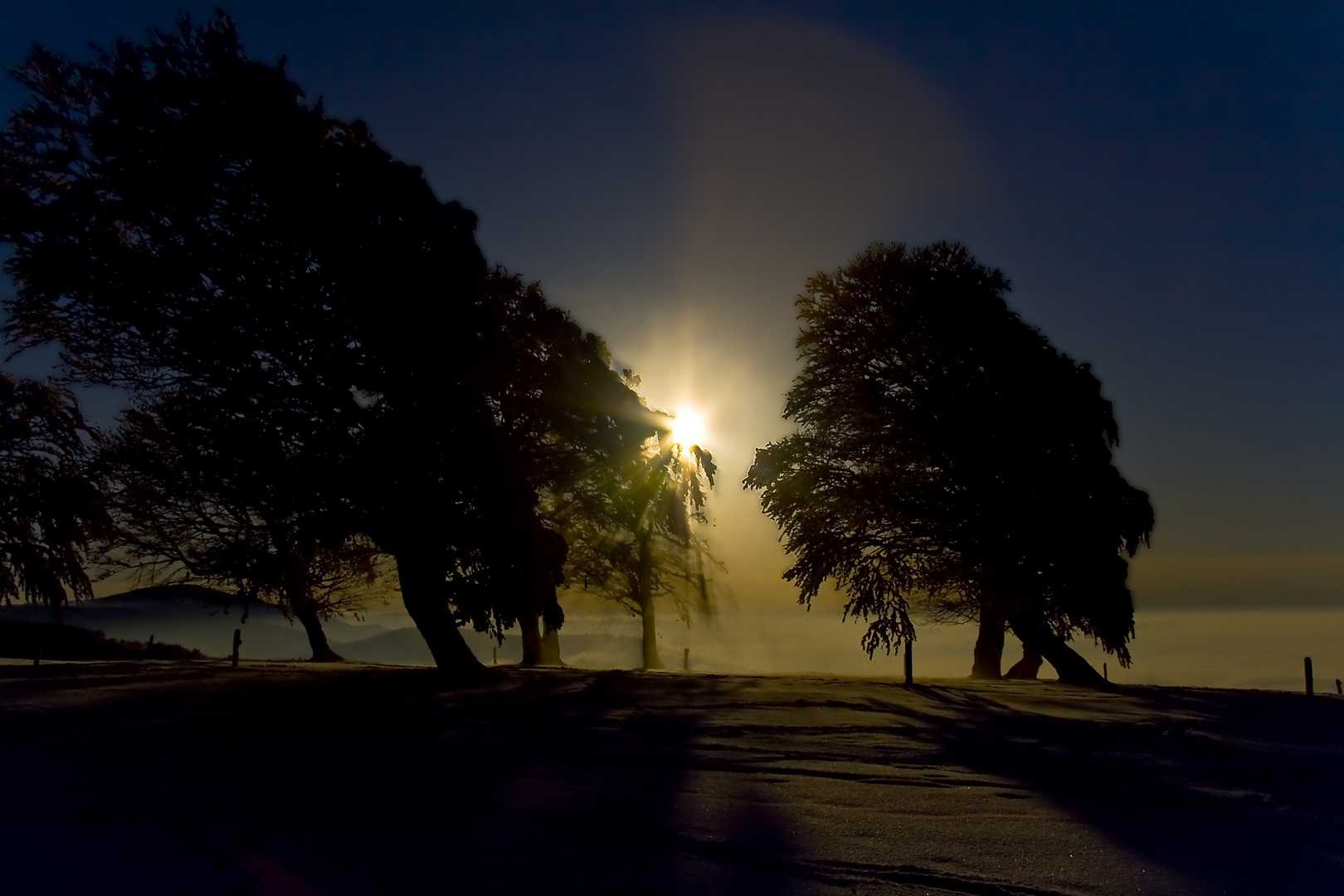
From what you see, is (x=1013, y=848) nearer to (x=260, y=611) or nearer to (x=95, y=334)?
(x=95, y=334)

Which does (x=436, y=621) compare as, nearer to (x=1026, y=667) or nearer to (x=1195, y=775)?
(x=1195, y=775)

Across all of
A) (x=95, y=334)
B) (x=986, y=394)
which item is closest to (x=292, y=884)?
(x=95, y=334)

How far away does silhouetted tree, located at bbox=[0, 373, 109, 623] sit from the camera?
18516mm

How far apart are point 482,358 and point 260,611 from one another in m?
12.8

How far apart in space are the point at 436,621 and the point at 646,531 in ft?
42.1

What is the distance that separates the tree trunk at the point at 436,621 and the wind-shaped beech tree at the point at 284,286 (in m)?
0.18

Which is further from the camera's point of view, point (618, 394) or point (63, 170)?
point (618, 394)

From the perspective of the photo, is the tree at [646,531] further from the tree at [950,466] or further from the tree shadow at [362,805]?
the tree shadow at [362,805]

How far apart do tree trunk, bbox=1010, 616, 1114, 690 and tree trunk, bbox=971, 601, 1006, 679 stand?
341cm

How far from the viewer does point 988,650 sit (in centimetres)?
2673

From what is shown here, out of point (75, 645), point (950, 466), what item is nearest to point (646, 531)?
point (950, 466)

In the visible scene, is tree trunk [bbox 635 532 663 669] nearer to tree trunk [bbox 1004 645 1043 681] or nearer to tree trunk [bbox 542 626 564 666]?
tree trunk [bbox 542 626 564 666]

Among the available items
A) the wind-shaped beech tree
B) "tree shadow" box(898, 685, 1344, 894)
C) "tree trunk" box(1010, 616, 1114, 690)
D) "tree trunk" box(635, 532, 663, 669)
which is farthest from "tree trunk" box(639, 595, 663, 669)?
"tree shadow" box(898, 685, 1344, 894)

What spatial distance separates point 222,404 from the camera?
15.3 meters
